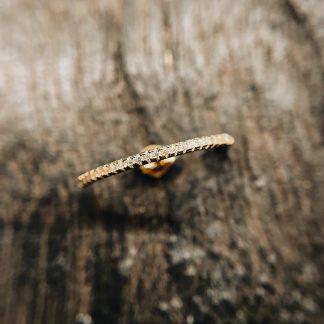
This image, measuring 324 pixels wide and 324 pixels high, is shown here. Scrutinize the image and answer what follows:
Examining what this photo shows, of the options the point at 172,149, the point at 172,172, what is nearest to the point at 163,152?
the point at 172,149

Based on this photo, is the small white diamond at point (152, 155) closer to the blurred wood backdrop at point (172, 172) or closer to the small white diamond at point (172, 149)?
the small white diamond at point (172, 149)

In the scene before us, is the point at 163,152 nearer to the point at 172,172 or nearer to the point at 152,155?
the point at 152,155

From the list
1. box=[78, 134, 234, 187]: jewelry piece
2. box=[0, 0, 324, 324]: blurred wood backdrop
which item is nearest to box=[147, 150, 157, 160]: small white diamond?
box=[78, 134, 234, 187]: jewelry piece

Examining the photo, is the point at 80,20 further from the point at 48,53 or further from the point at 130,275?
the point at 130,275

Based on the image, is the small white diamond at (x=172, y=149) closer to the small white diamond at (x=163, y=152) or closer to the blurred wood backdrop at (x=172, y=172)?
the small white diamond at (x=163, y=152)

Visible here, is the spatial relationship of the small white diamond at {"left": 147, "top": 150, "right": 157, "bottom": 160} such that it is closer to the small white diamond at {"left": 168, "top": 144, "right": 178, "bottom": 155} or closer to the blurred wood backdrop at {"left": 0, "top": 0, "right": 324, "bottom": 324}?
the small white diamond at {"left": 168, "top": 144, "right": 178, "bottom": 155}

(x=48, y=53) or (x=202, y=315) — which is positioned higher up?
(x=48, y=53)

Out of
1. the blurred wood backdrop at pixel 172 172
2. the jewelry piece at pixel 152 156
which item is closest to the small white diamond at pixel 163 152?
the jewelry piece at pixel 152 156

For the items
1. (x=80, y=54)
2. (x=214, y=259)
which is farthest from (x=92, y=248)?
(x=80, y=54)

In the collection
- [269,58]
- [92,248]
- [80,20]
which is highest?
[80,20]
